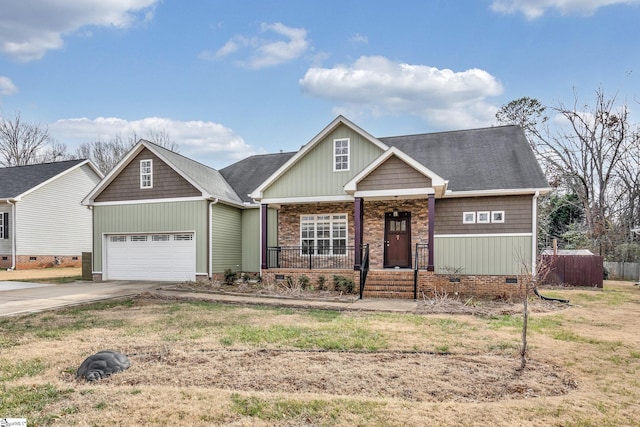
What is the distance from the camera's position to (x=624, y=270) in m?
21.0

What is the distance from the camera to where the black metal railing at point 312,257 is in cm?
1464

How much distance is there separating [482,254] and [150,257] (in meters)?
12.8

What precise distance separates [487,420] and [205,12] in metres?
14.5

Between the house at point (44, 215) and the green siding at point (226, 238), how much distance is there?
12.5m

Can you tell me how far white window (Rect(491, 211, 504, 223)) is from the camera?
1301cm

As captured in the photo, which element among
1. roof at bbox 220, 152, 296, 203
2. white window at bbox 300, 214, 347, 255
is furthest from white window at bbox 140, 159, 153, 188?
white window at bbox 300, 214, 347, 255

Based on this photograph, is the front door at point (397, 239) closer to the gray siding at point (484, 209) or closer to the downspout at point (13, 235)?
the gray siding at point (484, 209)

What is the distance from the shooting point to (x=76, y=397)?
4.12 meters

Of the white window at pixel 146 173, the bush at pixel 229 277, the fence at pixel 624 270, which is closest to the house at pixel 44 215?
the white window at pixel 146 173

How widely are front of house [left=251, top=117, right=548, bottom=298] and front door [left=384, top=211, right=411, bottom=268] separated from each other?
4 cm

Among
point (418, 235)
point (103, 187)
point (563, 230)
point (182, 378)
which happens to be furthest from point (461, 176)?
point (563, 230)

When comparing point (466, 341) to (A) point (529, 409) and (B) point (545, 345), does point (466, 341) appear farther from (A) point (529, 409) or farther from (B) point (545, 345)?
(A) point (529, 409)

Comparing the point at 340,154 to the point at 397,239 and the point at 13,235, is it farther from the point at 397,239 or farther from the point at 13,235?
the point at 13,235

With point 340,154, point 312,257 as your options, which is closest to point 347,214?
point 312,257
